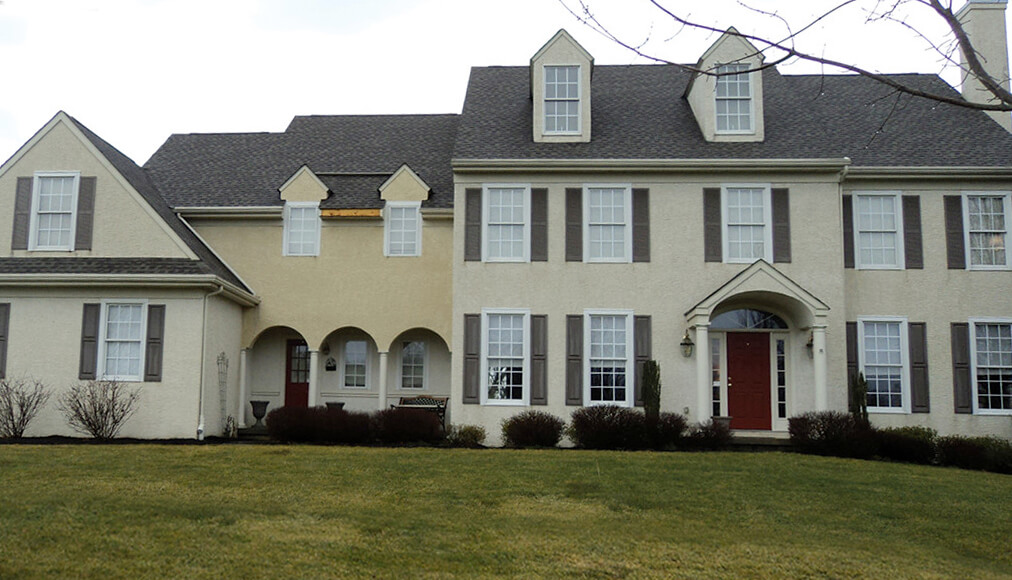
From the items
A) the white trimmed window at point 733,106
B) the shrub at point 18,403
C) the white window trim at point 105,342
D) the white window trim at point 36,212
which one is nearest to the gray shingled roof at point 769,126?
the white trimmed window at point 733,106

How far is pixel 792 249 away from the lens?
16.9m

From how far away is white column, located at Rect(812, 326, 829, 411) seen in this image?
16.2 m

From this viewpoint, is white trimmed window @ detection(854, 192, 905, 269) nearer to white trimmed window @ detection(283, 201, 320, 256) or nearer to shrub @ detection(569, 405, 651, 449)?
shrub @ detection(569, 405, 651, 449)

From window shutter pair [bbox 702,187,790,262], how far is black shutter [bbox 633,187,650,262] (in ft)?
3.76

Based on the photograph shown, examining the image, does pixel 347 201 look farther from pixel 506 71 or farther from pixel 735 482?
pixel 735 482

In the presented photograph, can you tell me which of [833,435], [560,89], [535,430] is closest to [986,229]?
[833,435]

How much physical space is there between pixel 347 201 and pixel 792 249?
9796 millimetres

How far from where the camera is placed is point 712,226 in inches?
672

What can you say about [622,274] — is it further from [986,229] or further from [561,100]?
[986,229]

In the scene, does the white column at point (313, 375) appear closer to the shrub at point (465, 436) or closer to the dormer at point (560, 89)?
the shrub at point (465, 436)

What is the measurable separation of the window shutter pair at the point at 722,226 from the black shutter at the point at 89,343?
40.6ft

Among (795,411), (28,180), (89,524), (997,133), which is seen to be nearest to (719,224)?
(795,411)

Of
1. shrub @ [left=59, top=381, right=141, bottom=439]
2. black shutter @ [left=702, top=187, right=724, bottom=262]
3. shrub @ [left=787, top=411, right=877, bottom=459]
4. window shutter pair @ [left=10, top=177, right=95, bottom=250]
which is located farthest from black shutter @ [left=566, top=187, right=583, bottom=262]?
window shutter pair @ [left=10, top=177, right=95, bottom=250]

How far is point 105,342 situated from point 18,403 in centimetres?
190
